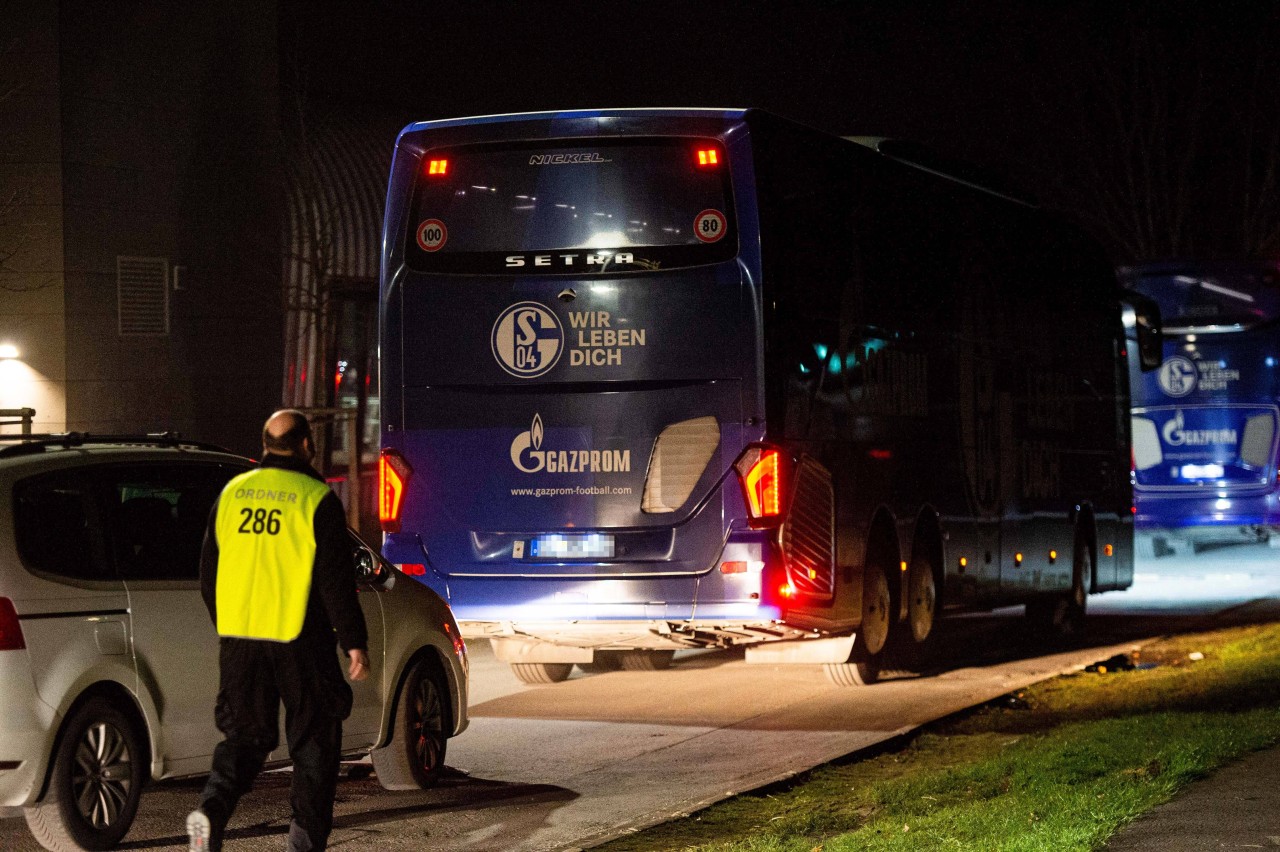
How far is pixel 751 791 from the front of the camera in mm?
9688

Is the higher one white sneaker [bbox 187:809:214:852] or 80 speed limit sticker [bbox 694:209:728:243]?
80 speed limit sticker [bbox 694:209:728:243]

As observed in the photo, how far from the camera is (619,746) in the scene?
11.4m

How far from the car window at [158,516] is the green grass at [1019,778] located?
7.50 feet

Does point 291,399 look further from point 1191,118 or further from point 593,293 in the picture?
point 1191,118

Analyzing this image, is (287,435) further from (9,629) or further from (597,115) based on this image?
(597,115)

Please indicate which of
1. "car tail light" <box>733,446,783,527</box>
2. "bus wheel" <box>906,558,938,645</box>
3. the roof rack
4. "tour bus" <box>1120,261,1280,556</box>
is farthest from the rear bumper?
the roof rack

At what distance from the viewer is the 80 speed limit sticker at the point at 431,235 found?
1248 centimetres

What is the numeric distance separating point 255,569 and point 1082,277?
14.1 meters

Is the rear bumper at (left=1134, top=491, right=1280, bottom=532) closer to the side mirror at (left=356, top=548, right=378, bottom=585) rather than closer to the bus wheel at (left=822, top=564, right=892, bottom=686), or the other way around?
the bus wheel at (left=822, top=564, right=892, bottom=686)

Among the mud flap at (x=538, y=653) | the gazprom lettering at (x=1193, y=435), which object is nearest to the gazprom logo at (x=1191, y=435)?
the gazprom lettering at (x=1193, y=435)

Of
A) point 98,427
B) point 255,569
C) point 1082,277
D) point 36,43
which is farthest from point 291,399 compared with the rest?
point 255,569

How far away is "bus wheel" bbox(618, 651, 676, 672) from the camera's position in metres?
15.8

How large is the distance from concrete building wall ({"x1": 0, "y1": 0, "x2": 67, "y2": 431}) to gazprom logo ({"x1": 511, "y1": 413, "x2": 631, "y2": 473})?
11036mm

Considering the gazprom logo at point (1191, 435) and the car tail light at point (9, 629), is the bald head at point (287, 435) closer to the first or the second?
the car tail light at point (9, 629)
